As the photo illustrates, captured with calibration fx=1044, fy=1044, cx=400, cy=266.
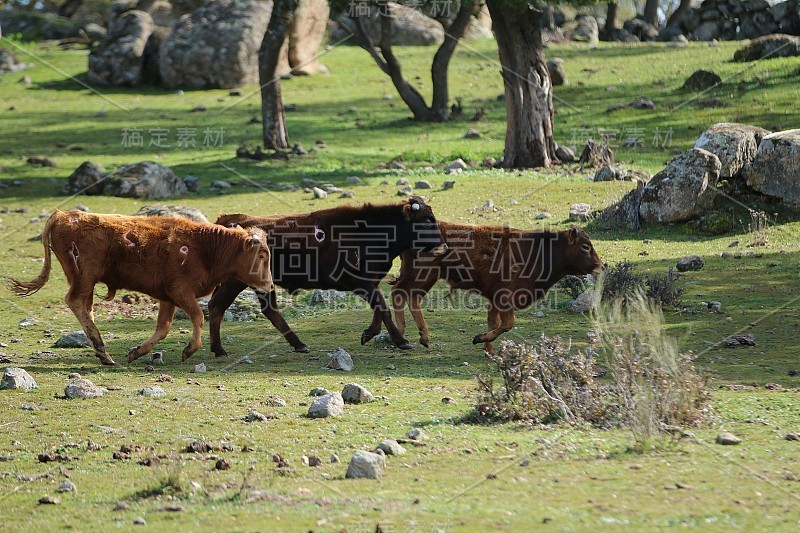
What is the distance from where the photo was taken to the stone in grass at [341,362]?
12312 mm

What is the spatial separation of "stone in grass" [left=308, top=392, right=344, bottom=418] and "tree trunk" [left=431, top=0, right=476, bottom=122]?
913 inches

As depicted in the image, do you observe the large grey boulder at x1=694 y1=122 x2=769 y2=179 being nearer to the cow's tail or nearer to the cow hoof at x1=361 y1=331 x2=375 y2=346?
the cow hoof at x1=361 y1=331 x2=375 y2=346

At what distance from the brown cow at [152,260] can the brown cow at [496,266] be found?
199 cm

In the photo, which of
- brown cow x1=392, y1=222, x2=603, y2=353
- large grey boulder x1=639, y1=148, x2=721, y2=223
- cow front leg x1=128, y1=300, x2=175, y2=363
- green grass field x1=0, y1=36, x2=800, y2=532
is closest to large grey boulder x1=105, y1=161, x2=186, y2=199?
green grass field x1=0, y1=36, x2=800, y2=532

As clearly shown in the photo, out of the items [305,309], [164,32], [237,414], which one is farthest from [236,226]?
[164,32]

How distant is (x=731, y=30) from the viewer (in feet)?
158

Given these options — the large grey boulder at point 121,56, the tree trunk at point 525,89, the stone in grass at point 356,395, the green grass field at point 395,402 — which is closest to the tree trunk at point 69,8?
the large grey boulder at point 121,56

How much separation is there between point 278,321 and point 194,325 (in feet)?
→ 4.43

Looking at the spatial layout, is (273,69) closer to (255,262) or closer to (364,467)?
(255,262)

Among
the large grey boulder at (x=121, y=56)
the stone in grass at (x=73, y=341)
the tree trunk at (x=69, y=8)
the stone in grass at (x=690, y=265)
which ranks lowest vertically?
the stone in grass at (x=73, y=341)

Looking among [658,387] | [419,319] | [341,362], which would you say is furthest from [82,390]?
[658,387]

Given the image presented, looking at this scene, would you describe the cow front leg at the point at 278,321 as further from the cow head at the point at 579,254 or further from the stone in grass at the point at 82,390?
the cow head at the point at 579,254

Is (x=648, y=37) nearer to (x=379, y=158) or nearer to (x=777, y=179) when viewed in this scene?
(x=379, y=158)

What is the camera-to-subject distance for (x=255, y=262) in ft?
43.0
